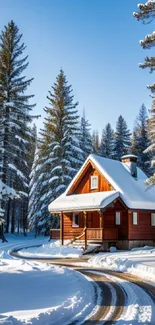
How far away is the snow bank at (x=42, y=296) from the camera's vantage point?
785cm

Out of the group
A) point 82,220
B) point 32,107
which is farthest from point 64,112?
point 82,220

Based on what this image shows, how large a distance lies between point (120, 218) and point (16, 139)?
1160cm

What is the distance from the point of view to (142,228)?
30047 mm

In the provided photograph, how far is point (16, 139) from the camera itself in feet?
106

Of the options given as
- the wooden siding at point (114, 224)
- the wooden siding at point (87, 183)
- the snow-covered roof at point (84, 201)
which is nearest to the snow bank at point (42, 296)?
the snow-covered roof at point (84, 201)

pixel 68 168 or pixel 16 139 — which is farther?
pixel 68 168

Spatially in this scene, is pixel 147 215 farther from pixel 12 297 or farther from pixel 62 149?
pixel 12 297

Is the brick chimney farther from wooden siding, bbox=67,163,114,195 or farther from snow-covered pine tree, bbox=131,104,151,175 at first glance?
snow-covered pine tree, bbox=131,104,151,175

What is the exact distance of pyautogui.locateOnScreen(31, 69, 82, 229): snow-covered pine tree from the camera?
129 feet

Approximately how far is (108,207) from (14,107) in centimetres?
1235

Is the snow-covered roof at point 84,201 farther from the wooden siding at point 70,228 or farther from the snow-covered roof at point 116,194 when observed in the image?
the wooden siding at point 70,228

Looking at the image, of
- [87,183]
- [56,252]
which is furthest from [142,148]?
[56,252]

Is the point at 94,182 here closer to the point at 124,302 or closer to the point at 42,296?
the point at 42,296

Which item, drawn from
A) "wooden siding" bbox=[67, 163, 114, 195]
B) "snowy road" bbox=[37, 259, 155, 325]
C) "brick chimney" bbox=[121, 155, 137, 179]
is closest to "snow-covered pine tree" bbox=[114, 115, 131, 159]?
"brick chimney" bbox=[121, 155, 137, 179]
